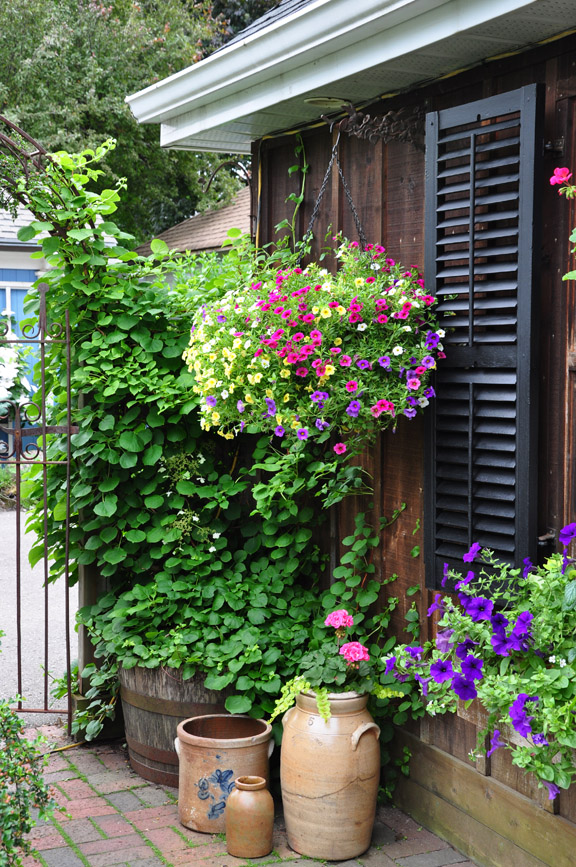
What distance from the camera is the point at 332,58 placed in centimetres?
A: 312

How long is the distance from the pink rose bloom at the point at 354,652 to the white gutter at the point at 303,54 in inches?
77.9

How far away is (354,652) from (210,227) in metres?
12.4

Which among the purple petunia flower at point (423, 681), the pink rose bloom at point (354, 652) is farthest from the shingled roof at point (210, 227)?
the purple petunia flower at point (423, 681)

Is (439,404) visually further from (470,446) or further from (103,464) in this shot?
(103,464)

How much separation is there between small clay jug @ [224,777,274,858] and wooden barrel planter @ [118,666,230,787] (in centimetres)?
50

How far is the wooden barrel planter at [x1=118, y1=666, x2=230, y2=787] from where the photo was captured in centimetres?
355

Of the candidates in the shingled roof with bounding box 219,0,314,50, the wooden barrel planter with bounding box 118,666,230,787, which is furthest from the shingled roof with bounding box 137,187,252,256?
the wooden barrel planter with bounding box 118,666,230,787

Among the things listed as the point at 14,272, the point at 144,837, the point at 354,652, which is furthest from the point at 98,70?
the point at 144,837

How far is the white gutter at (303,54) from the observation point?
261 centimetres

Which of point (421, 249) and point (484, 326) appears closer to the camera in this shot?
point (484, 326)

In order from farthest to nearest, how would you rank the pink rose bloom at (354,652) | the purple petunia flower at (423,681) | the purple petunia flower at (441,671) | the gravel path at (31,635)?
the gravel path at (31,635) → the pink rose bloom at (354,652) → the purple petunia flower at (423,681) → the purple petunia flower at (441,671)

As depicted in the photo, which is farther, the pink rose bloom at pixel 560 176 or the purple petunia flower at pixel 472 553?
the purple petunia flower at pixel 472 553

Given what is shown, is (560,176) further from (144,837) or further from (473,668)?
(144,837)

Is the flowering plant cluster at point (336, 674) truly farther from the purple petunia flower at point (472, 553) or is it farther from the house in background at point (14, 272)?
the house in background at point (14, 272)
